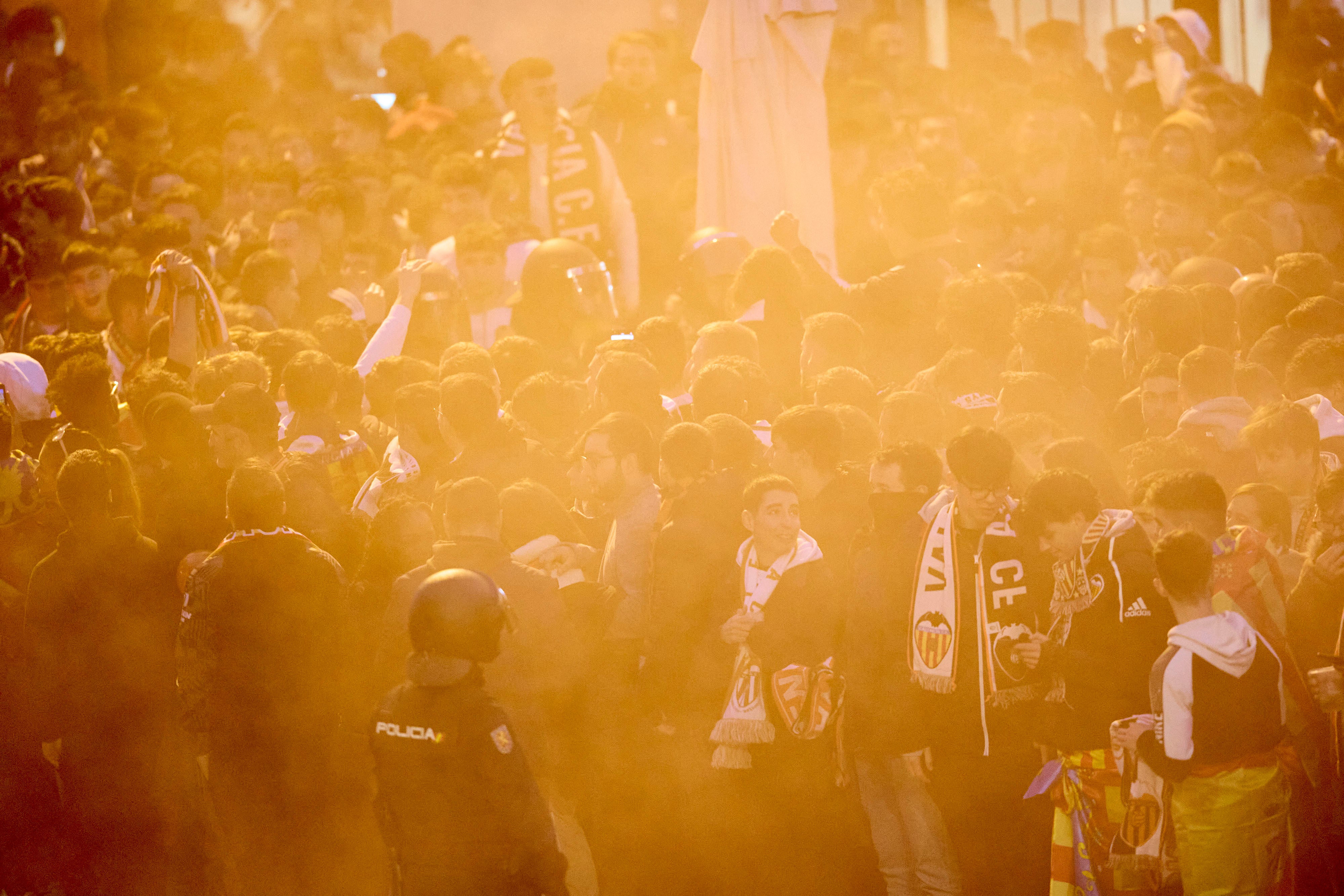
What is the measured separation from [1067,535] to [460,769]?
2084 millimetres

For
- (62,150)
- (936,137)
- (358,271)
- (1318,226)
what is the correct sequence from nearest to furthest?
(1318,226) < (358,271) < (936,137) < (62,150)

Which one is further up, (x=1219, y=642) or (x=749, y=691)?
(x=1219, y=642)

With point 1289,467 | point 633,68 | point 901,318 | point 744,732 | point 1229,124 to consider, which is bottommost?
point 744,732

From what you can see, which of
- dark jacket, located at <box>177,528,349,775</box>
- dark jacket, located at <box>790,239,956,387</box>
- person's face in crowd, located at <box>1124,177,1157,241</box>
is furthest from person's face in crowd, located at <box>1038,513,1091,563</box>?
person's face in crowd, located at <box>1124,177,1157,241</box>

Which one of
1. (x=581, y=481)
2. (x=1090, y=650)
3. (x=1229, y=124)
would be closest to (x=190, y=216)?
(x=581, y=481)

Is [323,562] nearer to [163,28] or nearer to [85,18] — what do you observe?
[163,28]

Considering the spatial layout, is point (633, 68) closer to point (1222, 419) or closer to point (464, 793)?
point (1222, 419)

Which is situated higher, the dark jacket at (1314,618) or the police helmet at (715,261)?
the police helmet at (715,261)

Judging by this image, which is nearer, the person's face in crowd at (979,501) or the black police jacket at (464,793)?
the black police jacket at (464,793)

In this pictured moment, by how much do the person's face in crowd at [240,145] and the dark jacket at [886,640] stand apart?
7.60 m

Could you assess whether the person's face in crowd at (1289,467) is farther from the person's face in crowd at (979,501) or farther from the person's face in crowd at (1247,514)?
the person's face in crowd at (979,501)

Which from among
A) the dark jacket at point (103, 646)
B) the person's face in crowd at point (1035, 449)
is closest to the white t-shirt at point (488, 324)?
the dark jacket at point (103, 646)

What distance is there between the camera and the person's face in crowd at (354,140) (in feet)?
36.4

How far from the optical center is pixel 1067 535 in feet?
14.4
